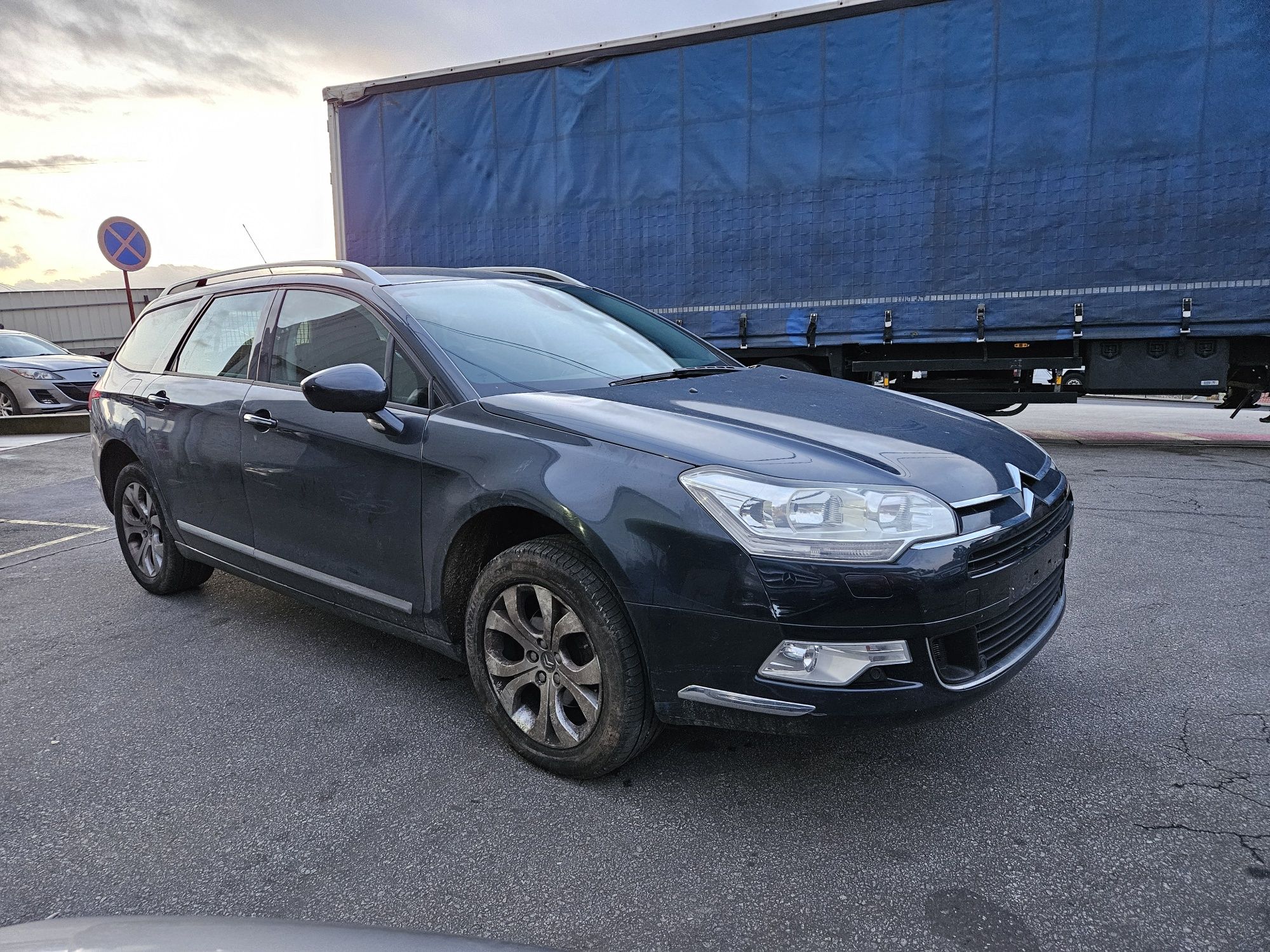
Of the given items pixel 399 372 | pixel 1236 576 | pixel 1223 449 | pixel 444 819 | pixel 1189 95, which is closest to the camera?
pixel 444 819

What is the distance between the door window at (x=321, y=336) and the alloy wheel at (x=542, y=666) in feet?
3.36

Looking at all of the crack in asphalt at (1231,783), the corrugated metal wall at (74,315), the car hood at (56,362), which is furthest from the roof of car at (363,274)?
the corrugated metal wall at (74,315)

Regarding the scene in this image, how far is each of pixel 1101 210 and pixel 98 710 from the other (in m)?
8.22

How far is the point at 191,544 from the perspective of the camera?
152 inches

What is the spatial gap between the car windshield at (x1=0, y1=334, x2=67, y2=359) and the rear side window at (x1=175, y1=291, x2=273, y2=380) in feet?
35.7

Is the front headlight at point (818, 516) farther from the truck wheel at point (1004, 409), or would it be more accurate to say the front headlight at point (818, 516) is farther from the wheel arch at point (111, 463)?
the truck wheel at point (1004, 409)

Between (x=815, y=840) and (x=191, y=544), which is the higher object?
(x=191, y=544)

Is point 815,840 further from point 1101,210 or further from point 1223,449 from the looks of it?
point 1223,449

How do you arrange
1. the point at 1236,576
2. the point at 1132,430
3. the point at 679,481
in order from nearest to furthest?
the point at 679,481 → the point at 1236,576 → the point at 1132,430

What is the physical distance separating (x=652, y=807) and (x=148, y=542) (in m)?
3.23

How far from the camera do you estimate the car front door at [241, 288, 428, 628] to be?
281 cm

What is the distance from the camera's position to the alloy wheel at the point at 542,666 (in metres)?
2.41

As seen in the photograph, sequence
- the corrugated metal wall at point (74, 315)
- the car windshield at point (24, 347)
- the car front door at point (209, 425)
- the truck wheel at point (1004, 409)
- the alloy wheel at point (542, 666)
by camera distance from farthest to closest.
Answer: the corrugated metal wall at point (74, 315) → the car windshield at point (24, 347) → the truck wheel at point (1004, 409) → the car front door at point (209, 425) → the alloy wheel at point (542, 666)

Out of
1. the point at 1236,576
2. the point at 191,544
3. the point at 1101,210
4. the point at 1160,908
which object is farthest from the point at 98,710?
the point at 1101,210
